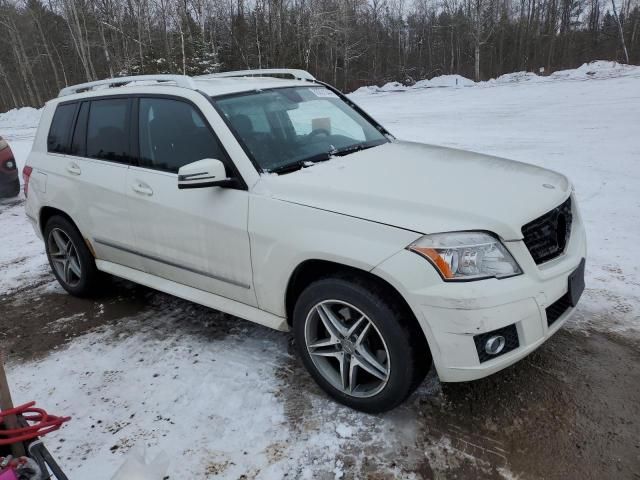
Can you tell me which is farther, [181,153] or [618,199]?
[618,199]

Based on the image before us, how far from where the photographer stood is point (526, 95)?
60.5 ft

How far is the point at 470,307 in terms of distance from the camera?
226 cm

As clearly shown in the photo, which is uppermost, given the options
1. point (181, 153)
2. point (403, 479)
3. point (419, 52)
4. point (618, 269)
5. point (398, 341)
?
point (419, 52)

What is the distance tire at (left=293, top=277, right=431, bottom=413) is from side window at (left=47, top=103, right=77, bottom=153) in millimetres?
2842

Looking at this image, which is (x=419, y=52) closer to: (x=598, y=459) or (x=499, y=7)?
(x=499, y=7)

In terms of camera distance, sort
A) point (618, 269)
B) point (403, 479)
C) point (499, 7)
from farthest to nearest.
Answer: point (499, 7), point (618, 269), point (403, 479)

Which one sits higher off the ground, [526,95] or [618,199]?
[526,95]

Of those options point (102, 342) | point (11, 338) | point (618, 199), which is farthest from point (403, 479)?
point (618, 199)

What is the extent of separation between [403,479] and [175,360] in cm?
179

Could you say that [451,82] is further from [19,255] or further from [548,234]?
[548,234]

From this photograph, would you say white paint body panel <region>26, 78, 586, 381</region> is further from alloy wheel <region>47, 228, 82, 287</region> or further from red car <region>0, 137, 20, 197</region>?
red car <region>0, 137, 20, 197</region>

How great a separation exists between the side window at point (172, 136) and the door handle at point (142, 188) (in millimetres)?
148

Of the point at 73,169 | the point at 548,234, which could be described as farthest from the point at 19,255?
the point at 548,234

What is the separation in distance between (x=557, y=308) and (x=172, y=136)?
8.78 ft
